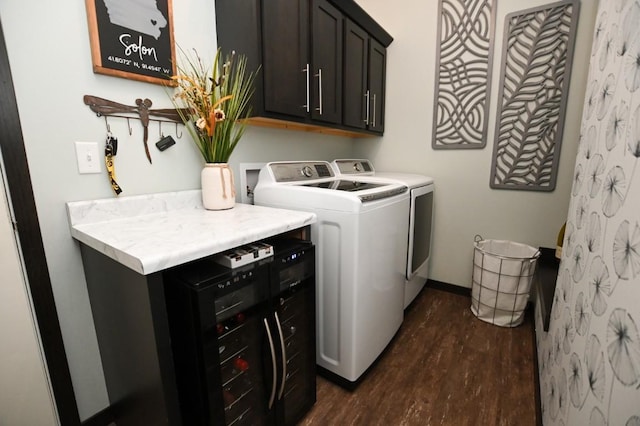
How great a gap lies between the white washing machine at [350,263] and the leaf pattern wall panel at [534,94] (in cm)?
108

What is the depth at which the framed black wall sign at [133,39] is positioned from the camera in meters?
1.10

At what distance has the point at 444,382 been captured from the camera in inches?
59.7

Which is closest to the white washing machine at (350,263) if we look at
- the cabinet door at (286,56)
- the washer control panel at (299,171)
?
the washer control panel at (299,171)

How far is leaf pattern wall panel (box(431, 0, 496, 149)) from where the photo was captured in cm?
210

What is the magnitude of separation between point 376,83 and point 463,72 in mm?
658

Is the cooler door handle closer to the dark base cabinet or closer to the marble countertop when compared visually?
the dark base cabinet

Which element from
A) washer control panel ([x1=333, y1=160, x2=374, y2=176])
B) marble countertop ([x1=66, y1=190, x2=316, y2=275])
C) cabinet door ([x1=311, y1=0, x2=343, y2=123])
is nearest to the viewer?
marble countertop ([x1=66, y1=190, x2=316, y2=275])

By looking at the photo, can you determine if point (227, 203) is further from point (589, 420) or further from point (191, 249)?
point (589, 420)

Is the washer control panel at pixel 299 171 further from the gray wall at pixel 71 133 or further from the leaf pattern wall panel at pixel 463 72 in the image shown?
the leaf pattern wall panel at pixel 463 72

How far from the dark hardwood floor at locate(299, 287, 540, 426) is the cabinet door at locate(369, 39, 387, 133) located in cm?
163

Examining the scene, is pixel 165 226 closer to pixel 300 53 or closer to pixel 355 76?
pixel 300 53

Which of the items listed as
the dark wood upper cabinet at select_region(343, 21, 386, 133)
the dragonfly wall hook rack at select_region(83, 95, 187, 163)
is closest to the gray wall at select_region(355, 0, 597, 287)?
the dark wood upper cabinet at select_region(343, 21, 386, 133)

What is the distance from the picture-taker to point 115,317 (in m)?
1.02

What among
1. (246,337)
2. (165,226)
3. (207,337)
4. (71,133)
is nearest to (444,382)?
(246,337)
